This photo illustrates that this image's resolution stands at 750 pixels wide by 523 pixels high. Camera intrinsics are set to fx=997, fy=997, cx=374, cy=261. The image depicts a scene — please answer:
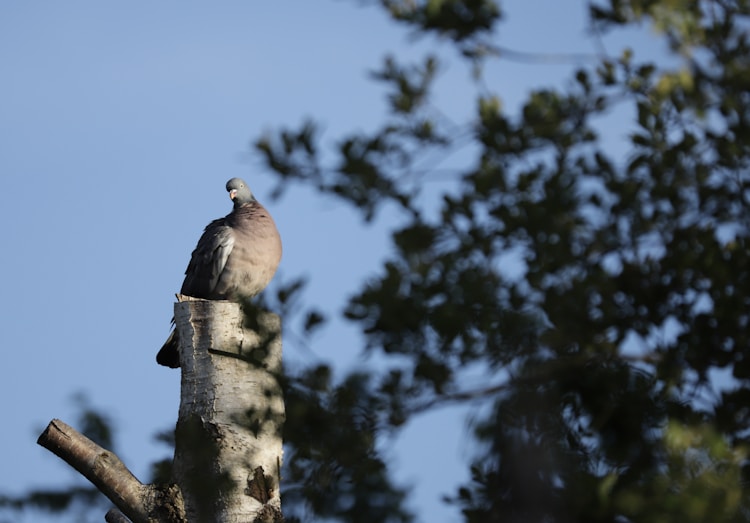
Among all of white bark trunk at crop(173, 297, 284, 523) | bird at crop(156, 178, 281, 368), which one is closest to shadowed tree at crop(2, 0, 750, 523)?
white bark trunk at crop(173, 297, 284, 523)

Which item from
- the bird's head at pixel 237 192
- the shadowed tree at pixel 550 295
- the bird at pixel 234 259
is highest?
the bird's head at pixel 237 192

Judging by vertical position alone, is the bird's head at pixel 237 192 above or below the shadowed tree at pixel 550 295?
above

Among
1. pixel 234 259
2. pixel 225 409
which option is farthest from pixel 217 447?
pixel 234 259

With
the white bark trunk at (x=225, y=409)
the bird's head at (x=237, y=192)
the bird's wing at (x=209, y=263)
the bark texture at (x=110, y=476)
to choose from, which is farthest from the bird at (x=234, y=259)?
the bark texture at (x=110, y=476)

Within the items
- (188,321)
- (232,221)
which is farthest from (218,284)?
(188,321)

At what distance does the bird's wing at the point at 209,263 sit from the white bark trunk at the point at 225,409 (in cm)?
213

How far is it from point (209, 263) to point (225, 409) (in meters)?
2.62

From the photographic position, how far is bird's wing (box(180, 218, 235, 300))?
22.9ft

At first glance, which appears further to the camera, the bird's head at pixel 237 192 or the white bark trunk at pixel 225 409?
the bird's head at pixel 237 192

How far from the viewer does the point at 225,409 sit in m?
4.53

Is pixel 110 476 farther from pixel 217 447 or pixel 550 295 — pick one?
pixel 550 295

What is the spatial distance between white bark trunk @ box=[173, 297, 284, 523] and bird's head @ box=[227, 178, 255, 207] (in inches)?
126

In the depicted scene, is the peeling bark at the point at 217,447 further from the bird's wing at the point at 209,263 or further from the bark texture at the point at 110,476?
the bird's wing at the point at 209,263

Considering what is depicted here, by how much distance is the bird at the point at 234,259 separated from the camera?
6.94 meters
